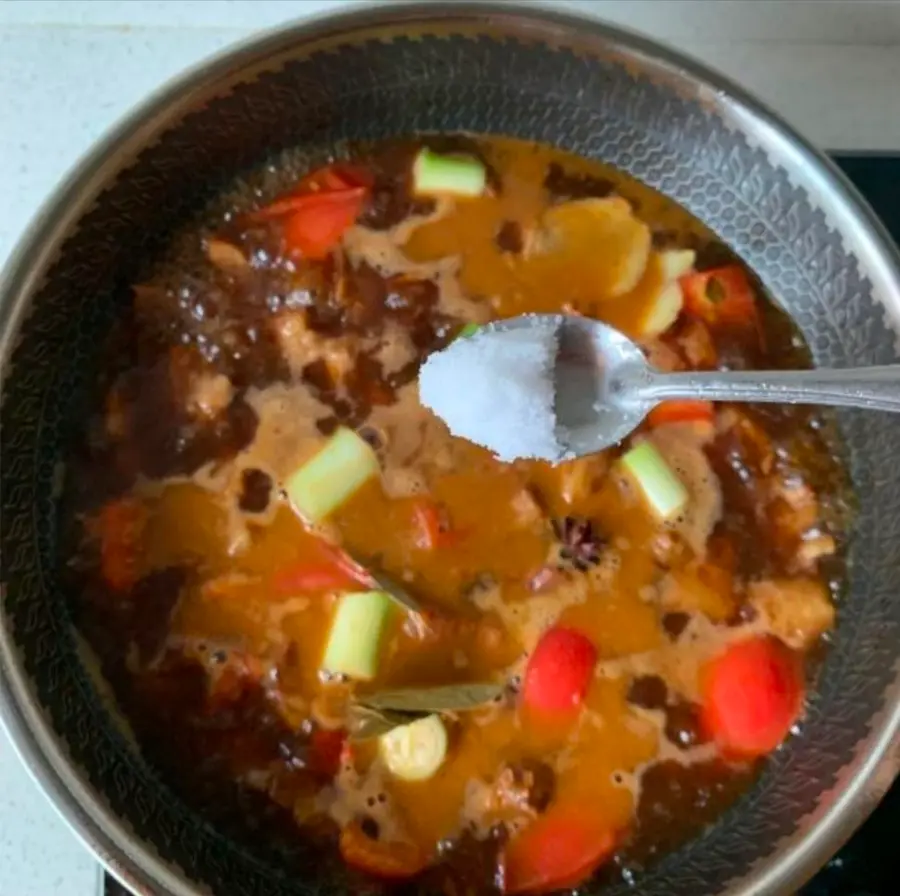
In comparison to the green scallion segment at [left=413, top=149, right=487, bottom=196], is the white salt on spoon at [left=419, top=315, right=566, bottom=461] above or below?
below

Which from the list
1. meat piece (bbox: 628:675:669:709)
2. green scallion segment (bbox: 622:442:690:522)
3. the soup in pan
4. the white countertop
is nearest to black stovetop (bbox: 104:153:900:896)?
the soup in pan

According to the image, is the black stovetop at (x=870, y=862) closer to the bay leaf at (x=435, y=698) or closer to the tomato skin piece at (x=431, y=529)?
the bay leaf at (x=435, y=698)

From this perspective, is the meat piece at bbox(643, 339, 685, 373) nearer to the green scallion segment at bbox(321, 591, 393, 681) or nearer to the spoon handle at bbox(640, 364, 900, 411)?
the spoon handle at bbox(640, 364, 900, 411)

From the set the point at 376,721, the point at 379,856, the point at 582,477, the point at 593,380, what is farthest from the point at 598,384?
the point at 379,856

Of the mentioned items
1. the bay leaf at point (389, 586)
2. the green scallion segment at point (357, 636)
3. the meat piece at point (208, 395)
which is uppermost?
the meat piece at point (208, 395)

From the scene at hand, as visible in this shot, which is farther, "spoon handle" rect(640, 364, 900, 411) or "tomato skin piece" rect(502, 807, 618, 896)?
"tomato skin piece" rect(502, 807, 618, 896)

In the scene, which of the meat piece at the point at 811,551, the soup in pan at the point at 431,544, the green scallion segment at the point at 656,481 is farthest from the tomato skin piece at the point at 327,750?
the meat piece at the point at 811,551

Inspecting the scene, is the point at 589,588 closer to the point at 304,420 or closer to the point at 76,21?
the point at 304,420

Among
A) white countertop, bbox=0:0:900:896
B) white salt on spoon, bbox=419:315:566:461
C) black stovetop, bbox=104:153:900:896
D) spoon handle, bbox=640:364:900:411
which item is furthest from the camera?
white countertop, bbox=0:0:900:896
